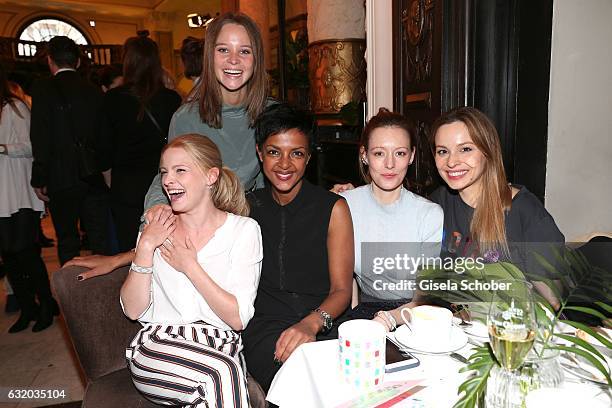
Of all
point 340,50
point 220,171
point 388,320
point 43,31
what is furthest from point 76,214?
point 43,31

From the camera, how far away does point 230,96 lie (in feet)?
7.40

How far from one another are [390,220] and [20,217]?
2675 mm

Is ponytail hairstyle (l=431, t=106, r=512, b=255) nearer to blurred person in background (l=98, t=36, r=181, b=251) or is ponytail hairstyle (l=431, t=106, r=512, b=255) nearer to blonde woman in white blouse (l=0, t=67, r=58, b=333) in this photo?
blurred person in background (l=98, t=36, r=181, b=251)

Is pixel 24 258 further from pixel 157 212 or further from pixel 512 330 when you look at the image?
pixel 512 330

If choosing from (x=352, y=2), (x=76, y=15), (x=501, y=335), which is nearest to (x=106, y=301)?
(x=501, y=335)

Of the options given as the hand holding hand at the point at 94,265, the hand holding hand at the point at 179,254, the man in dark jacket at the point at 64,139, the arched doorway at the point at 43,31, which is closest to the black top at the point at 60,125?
the man in dark jacket at the point at 64,139

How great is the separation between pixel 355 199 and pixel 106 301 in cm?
101

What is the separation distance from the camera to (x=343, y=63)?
184 inches

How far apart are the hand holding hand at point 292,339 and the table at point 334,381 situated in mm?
285

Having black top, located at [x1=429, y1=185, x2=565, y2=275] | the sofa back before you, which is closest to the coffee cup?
black top, located at [x1=429, y1=185, x2=565, y2=275]

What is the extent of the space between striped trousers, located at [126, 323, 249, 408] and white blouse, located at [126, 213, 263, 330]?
6cm

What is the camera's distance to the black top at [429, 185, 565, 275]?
1.82 meters

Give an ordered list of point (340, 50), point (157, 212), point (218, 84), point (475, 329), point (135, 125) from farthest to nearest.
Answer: point (340, 50) < point (135, 125) < point (218, 84) < point (157, 212) < point (475, 329)

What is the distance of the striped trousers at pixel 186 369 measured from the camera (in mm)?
1468
